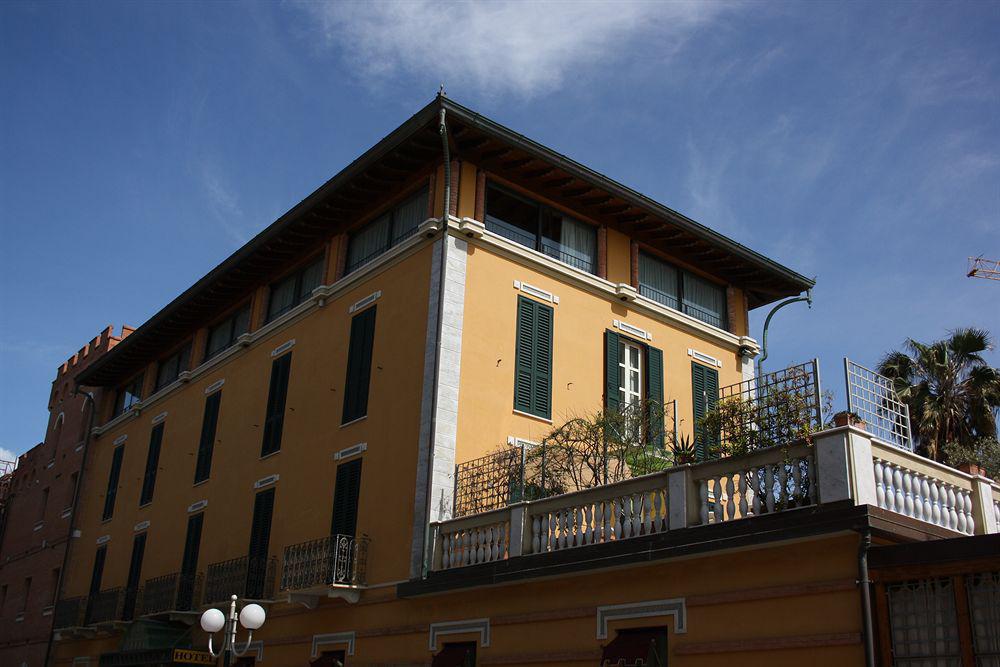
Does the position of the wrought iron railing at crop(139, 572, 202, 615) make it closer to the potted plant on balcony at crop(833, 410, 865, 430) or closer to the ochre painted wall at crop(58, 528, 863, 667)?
the ochre painted wall at crop(58, 528, 863, 667)

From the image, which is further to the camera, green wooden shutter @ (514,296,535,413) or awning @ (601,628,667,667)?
green wooden shutter @ (514,296,535,413)

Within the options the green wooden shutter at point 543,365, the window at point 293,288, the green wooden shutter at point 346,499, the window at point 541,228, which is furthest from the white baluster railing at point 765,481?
the window at point 293,288

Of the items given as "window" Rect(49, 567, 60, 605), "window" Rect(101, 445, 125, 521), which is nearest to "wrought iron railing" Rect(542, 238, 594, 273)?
"window" Rect(101, 445, 125, 521)

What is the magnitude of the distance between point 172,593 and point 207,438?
3.86 meters

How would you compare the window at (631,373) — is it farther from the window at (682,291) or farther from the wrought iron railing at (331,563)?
Result: the wrought iron railing at (331,563)

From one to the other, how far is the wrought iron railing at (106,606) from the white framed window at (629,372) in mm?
13935

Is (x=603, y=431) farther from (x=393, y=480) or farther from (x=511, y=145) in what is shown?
(x=511, y=145)

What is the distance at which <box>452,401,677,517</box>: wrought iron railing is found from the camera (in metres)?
15.6

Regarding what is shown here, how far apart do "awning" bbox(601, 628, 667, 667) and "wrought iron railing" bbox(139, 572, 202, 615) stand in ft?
40.7

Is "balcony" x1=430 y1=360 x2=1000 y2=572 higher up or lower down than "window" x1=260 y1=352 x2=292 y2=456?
lower down

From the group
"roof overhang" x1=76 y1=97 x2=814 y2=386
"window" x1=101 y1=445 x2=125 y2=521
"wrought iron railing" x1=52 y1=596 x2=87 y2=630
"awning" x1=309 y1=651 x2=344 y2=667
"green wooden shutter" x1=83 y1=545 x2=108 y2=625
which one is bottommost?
"awning" x1=309 y1=651 x2=344 y2=667

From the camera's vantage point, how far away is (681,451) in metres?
13.8

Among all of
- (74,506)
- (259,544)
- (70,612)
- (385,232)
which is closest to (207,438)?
(259,544)

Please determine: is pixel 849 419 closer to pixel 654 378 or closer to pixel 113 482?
pixel 654 378
